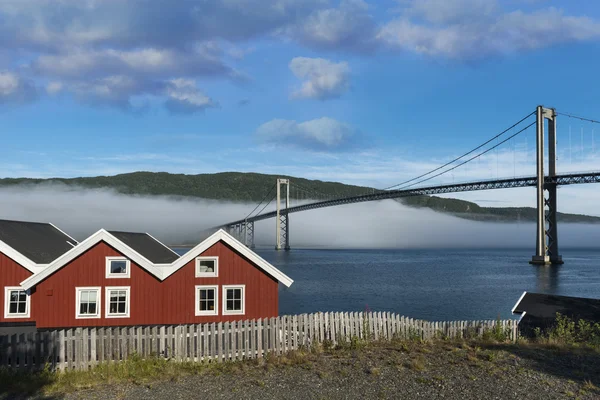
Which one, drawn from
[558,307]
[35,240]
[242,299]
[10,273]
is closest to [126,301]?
[242,299]

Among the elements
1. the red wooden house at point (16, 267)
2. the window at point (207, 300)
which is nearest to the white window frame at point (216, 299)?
the window at point (207, 300)

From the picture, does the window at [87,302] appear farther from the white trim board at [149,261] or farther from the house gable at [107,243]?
the white trim board at [149,261]

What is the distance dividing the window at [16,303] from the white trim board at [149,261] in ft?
3.97

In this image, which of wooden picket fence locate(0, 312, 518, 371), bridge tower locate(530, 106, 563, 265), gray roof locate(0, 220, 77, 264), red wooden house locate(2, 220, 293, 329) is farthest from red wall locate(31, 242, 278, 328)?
bridge tower locate(530, 106, 563, 265)

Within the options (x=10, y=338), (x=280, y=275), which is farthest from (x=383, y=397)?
(x=280, y=275)

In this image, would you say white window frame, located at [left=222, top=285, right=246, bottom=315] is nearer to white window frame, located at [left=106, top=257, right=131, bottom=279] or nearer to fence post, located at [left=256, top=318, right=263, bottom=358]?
white window frame, located at [left=106, top=257, right=131, bottom=279]

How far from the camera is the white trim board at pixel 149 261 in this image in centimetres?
2169

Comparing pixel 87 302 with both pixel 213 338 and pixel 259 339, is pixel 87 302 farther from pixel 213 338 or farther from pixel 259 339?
pixel 259 339

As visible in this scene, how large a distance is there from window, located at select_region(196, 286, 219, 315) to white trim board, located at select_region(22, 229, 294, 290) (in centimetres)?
138

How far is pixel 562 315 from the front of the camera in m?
22.1

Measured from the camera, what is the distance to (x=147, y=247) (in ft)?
84.3

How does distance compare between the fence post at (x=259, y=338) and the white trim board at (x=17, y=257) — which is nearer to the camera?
the fence post at (x=259, y=338)

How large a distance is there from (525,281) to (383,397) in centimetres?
6310

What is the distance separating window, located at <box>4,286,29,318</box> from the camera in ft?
73.1
